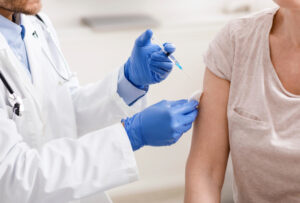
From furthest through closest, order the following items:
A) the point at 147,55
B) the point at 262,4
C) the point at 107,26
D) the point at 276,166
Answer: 1. the point at 262,4
2. the point at 107,26
3. the point at 147,55
4. the point at 276,166

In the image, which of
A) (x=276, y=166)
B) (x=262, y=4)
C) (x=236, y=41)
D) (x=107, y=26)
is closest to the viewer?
(x=276, y=166)

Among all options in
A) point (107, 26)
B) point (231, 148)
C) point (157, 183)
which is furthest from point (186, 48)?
point (231, 148)

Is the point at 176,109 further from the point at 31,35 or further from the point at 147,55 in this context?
the point at 31,35

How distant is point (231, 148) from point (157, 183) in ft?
4.38

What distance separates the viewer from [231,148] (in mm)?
1208

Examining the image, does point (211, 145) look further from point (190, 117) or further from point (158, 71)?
point (158, 71)

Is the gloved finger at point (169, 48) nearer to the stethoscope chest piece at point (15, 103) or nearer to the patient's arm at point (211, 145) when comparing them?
the patient's arm at point (211, 145)

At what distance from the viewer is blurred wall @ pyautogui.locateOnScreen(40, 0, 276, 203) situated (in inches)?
88.9

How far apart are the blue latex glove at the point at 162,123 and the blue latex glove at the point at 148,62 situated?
222mm

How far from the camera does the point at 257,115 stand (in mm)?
1146

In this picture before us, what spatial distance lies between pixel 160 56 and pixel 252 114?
0.43 m

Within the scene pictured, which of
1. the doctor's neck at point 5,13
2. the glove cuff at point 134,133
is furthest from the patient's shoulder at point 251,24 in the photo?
the doctor's neck at point 5,13

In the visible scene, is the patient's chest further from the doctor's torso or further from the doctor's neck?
the doctor's neck

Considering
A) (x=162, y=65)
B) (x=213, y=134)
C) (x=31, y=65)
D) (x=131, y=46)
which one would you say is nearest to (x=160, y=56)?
(x=162, y=65)
